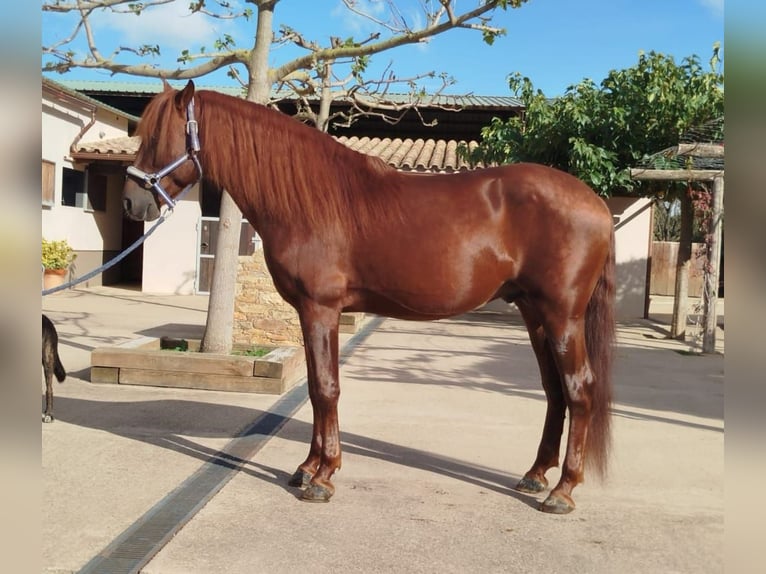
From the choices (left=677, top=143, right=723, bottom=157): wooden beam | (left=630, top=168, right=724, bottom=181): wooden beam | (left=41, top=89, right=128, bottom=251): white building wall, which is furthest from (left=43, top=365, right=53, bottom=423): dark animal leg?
(left=41, top=89, right=128, bottom=251): white building wall

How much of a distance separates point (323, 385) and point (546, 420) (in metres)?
1.27

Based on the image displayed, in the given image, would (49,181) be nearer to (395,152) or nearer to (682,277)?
(395,152)

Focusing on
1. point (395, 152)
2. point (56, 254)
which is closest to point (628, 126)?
point (395, 152)

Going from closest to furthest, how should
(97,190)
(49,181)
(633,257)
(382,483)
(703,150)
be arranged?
(382,483) → (703,150) → (633,257) → (49,181) → (97,190)

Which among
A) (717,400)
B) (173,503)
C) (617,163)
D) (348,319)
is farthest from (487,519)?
(617,163)

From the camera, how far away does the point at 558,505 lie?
2.92 metres

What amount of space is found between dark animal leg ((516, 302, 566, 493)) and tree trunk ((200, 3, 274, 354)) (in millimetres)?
3445

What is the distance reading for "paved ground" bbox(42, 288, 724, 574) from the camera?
8.02 ft

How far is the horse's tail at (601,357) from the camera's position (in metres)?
3.08

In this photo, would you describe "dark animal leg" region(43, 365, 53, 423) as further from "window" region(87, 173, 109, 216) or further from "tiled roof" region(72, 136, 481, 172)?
"window" region(87, 173, 109, 216)

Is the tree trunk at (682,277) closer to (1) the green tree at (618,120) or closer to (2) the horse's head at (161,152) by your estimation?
(1) the green tree at (618,120)
